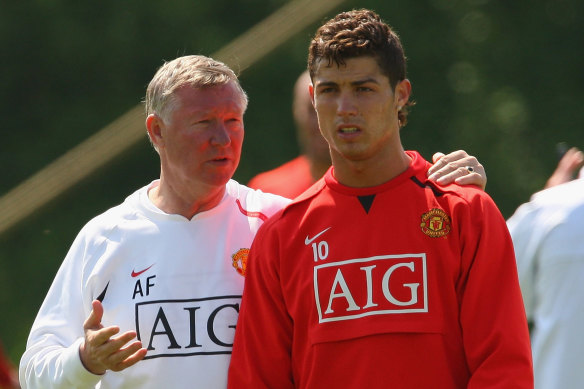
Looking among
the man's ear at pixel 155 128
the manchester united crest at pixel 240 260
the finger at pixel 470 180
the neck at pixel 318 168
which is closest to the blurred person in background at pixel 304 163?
the neck at pixel 318 168

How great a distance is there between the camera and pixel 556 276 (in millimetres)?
3344

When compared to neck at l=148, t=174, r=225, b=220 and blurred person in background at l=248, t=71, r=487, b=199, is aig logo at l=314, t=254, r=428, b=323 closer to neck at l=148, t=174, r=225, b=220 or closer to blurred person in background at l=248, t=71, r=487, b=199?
neck at l=148, t=174, r=225, b=220

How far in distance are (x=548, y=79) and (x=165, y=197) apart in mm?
6195

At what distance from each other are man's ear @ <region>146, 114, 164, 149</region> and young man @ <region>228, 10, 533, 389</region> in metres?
0.41

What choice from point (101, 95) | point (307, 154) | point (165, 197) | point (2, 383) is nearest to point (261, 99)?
point (101, 95)

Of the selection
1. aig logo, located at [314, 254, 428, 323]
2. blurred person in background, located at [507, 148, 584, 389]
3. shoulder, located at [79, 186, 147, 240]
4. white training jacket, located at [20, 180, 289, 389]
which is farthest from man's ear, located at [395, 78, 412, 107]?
blurred person in background, located at [507, 148, 584, 389]

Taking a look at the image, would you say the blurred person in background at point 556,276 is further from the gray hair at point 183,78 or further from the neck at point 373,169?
the gray hair at point 183,78

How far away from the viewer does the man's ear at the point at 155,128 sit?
2.94 meters

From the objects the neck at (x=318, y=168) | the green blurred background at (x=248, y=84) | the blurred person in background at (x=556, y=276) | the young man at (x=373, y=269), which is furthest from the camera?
the green blurred background at (x=248, y=84)

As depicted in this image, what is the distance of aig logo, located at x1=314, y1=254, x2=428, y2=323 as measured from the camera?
2510mm

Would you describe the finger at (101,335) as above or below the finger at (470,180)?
below

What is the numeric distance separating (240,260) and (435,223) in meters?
0.54

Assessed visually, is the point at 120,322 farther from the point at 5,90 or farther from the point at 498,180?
the point at 5,90

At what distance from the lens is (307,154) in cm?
369
